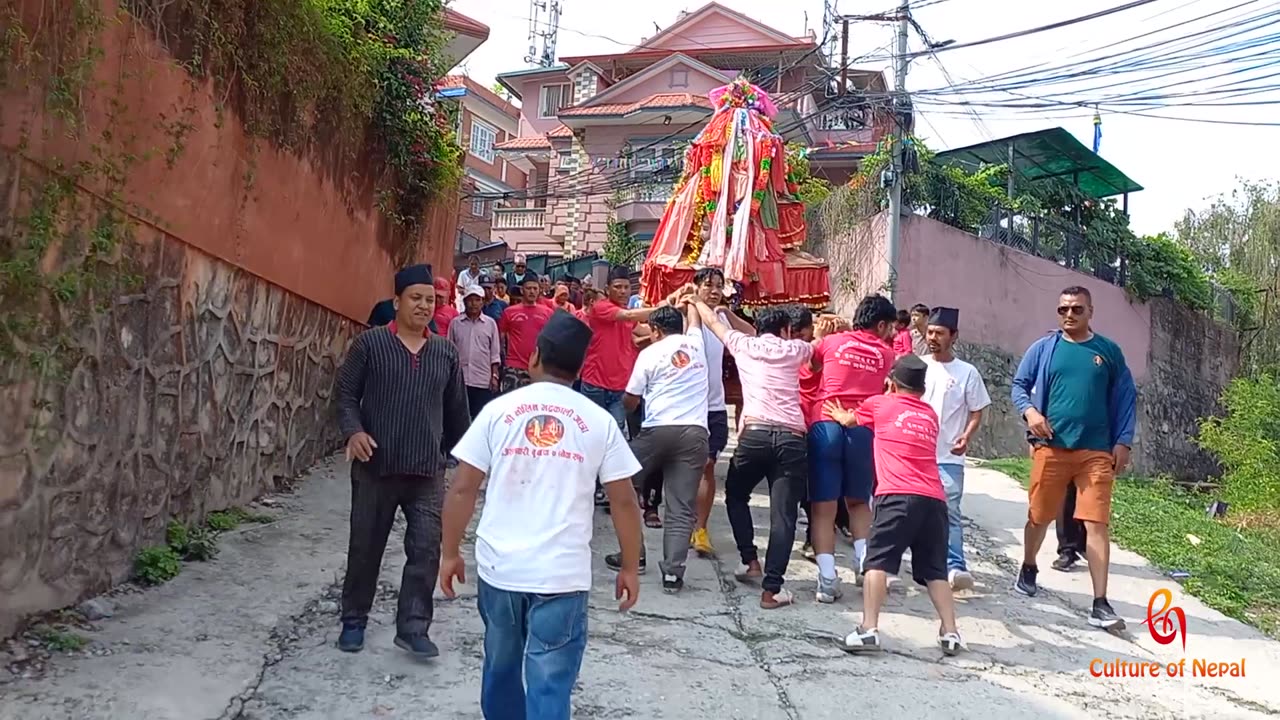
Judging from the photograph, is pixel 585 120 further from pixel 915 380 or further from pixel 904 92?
pixel 915 380

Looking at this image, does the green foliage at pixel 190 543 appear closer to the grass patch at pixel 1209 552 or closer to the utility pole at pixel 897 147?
the grass patch at pixel 1209 552

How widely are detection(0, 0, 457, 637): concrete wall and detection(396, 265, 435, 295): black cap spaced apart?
137 cm

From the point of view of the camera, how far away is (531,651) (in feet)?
9.44

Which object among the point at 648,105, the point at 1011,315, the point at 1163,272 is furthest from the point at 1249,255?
the point at 648,105

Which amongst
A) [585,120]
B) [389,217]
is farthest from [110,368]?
[585,120]

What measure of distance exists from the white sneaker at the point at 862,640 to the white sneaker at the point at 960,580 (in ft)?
4.62

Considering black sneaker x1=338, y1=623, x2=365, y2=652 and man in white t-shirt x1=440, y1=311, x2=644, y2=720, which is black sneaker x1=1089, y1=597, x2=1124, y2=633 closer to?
man in white t-shirt x1=440, y1=311, x2=644, y2=720

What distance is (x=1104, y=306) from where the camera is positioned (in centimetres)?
1669

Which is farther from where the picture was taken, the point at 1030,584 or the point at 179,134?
the point at 1030,584

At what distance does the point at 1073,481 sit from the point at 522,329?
4731mm

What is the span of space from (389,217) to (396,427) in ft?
19.0

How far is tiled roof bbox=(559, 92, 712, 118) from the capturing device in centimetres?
2706

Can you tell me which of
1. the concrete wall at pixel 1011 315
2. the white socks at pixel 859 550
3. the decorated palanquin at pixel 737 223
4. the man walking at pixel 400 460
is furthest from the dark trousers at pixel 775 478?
the concrete wall at pixel 1011 315

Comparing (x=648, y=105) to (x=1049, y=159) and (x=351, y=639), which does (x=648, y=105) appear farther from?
(x=351, y=639)
